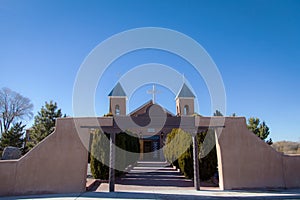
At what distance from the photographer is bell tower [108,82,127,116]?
29.7 m

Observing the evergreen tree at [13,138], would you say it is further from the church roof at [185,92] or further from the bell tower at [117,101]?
the church roof at [185,92]

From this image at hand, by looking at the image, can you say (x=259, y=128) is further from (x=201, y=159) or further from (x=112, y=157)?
(x=112, y=157)

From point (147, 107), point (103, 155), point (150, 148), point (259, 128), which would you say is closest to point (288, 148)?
point (259, 128)

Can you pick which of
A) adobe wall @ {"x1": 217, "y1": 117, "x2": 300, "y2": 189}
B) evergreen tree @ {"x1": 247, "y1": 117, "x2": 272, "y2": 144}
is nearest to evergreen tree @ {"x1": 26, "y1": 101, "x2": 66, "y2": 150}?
adobe wall @ {"x1": 217, "y1": 117, "x2": 300, "y2": 189}

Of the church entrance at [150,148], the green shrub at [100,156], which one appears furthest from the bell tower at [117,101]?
the green shrub at [100,156]

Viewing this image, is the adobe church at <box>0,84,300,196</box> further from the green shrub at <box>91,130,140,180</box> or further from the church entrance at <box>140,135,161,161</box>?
the church entrance at <box>140,135,161,161</box>

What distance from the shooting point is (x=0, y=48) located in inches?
456

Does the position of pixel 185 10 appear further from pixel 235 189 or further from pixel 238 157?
pixel 235 189

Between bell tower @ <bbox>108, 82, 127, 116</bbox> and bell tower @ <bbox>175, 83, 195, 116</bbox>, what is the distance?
7529 millimetres

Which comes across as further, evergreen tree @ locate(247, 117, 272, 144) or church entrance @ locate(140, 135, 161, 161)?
church entrance @ locate(140, 135, 161, 161)

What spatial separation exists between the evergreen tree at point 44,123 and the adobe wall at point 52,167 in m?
16.9

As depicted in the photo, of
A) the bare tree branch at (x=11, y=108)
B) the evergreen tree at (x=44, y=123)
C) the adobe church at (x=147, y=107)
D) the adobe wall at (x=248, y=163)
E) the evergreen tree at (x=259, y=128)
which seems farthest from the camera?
the bare tree branch at (x=11, y=108)

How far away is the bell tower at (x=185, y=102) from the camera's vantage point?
1228 inches

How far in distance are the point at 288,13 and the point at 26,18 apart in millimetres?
11710
